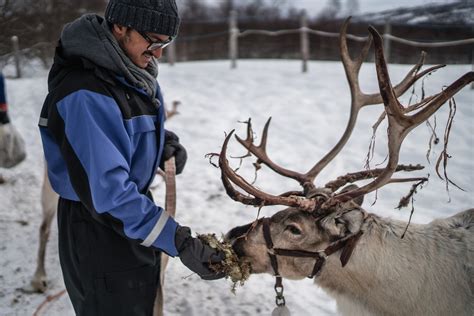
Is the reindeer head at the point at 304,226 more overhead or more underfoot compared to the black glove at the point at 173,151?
more underfoot

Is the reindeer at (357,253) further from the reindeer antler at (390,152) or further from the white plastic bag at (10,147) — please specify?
the white plastic bag at (10,147)

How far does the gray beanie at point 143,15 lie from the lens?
6.01 feet

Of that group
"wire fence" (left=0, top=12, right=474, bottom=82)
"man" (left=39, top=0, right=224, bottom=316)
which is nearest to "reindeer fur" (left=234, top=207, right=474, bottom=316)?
"man" (left=39, top=0, right=224, bottom=316)

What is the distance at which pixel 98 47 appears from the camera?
1787 mm

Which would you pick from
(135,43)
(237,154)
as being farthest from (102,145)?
(237,154)

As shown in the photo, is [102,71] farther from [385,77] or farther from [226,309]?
[226,309]

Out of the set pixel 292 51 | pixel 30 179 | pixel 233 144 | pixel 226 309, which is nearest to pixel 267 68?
pixel 292 51

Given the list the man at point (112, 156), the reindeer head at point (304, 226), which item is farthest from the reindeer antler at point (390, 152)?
the man at point (112, 156)

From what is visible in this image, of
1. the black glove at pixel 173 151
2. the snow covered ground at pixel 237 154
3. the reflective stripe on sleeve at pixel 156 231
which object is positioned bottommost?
the snow covered ground at pixel 237 154

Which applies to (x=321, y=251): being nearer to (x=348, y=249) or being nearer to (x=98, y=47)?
(x=348, y=249)

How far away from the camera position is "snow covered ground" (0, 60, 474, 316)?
3.66m

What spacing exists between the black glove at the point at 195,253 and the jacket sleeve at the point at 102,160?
95mm

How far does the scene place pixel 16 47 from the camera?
443 centimetres

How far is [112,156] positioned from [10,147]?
5.04 metres
